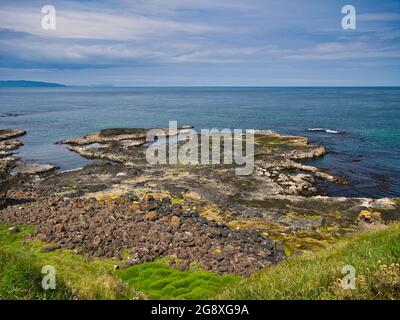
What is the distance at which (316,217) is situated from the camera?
31.5m

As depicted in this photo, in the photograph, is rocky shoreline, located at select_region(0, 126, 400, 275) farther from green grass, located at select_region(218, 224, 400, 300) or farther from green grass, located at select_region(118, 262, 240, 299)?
green grass, located at select_region(218, 224, 400, 300)

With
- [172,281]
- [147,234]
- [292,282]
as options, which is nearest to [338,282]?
[292,282]

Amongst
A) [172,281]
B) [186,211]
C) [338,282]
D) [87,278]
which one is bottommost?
[172,281]

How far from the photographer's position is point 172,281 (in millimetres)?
19156

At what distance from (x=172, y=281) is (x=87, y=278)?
564 centimetres

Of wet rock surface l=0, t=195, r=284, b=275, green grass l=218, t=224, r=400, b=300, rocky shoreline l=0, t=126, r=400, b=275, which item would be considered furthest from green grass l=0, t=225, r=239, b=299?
green grass l=218, t=224, r=400, b=300

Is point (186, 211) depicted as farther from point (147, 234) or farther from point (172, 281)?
point (172, 281)

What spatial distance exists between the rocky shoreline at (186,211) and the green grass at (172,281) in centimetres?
105

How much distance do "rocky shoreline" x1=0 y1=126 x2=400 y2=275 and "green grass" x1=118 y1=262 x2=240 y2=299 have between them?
1.05 metres

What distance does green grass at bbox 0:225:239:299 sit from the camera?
35.8 feet

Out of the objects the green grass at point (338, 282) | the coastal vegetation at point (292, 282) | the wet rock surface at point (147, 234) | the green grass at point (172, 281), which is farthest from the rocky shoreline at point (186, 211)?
the green grass at point (338, 282)
